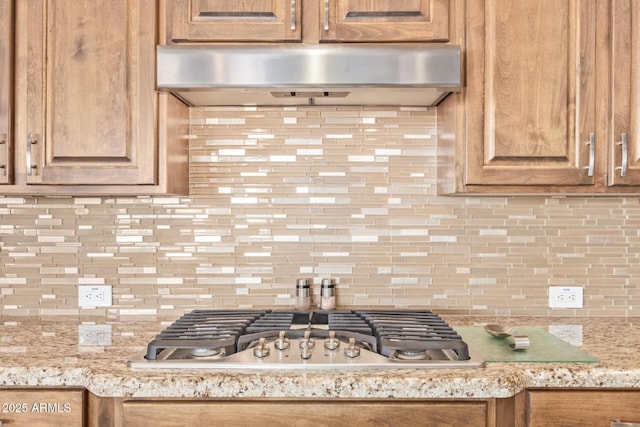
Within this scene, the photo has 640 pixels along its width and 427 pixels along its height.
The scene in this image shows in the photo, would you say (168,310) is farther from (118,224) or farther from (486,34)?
(486,34)

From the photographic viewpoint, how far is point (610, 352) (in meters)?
1.45

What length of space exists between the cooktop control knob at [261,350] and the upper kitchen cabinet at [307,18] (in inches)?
34.4

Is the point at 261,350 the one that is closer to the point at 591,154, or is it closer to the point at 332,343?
the point at 332,343

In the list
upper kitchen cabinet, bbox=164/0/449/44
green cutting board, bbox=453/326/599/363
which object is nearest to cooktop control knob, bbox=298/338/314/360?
green cutting board, bbox=453/326/599/363

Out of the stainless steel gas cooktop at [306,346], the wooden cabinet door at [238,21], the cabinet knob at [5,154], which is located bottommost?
the stainless steel gas cooktop at [306,346]

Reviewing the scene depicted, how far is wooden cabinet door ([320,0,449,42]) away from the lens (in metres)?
1.59

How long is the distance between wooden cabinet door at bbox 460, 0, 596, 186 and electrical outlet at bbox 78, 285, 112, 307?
1313mm

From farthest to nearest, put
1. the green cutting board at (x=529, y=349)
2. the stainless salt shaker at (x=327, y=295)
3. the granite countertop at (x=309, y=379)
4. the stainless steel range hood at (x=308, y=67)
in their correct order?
the stainless salt shaker at (x=327, y=295) → the stainless steel range hood at (x=308, y=67) → the green cutting board at (x=529, y=349) → the granite countertop at (x=309, y=379)

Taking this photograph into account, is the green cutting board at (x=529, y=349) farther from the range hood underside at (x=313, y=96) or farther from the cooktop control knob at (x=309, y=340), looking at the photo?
the range hood underside at (x=313, y=96)

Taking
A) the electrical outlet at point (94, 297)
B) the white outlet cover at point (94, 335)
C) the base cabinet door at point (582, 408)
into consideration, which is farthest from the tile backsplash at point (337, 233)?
the base cabinet door at point (582, 408)

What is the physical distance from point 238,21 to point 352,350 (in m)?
1.00

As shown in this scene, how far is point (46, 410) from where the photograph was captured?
50.6 inches

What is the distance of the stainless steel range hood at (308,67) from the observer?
150 cm

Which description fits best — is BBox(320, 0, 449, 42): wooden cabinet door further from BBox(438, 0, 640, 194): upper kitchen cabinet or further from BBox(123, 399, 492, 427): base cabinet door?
BBox(123, 399, 492, 427): base cabinet door
